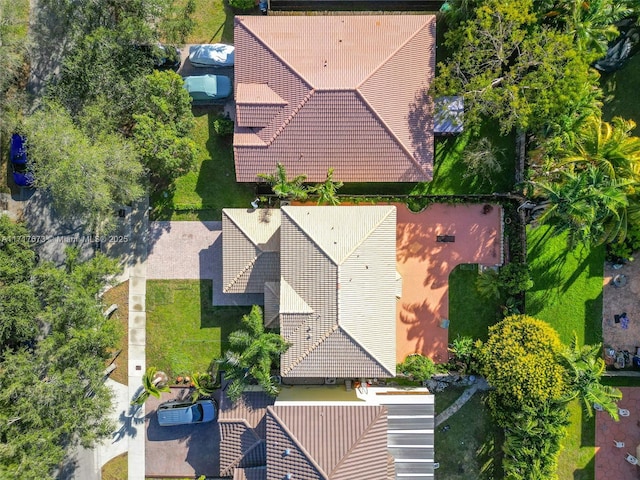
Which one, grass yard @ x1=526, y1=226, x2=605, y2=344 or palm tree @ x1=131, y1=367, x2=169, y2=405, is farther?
grass yard @ x1=526, y1=226, x2=605, y2=344

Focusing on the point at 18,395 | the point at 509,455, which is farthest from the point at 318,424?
the point at 18,395

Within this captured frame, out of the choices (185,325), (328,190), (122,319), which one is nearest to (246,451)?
(185,325)

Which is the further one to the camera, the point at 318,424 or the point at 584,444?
the point at 584,444

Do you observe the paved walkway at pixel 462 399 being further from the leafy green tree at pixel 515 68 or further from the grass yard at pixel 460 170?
the leafy green tree at pixel 515 68

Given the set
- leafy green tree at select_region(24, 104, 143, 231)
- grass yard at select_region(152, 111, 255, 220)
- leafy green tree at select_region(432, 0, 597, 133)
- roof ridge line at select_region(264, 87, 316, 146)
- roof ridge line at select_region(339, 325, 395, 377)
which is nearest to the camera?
leafy green tree at select_region(24, 104, 143, 231)

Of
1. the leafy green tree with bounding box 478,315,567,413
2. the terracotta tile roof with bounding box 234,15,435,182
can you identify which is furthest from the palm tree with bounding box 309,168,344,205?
the leafy green tree with bounding box 478,315,567,413

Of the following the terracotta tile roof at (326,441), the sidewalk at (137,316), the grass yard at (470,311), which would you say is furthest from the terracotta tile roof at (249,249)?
the grass yard at (470,311)

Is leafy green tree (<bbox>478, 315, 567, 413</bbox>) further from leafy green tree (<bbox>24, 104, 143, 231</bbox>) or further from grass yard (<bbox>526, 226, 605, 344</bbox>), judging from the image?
leafy green tree (<bbox>24, 104, 143, 231</bbox>)

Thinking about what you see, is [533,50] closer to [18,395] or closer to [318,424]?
[318,424]
